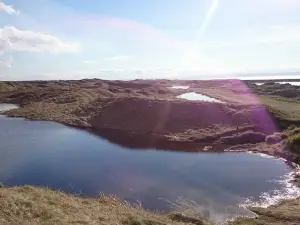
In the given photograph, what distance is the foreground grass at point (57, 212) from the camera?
51.8 feet

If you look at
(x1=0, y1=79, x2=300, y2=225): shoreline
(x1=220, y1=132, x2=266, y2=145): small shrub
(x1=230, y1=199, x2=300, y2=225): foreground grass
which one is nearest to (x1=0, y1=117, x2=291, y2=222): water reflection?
(x1=230, y1=199, x2=300, y2=225): foreground grass

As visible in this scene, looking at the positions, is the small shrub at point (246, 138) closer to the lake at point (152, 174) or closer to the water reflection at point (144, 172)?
the lake at point (152, 174)

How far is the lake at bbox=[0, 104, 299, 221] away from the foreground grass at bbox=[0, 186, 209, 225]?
604 centimetres

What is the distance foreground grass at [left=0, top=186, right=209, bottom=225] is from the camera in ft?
51.8

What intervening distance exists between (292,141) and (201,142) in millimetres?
12684

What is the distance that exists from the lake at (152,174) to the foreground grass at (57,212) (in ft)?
19.8

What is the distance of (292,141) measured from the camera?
1606 inches

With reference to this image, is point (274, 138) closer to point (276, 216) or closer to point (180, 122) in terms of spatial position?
point (180, 122)

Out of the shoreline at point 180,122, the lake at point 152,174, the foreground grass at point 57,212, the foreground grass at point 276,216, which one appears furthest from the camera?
the shoreline at point 180,122

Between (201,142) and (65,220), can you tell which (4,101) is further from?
(65,220)

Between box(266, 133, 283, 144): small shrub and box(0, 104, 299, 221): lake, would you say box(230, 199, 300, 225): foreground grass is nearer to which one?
box(0, 104, 299, 221): lake

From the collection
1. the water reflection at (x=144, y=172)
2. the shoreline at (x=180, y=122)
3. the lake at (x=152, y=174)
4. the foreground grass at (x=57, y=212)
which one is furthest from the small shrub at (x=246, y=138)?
the foreground grass at (x=57, y=212)

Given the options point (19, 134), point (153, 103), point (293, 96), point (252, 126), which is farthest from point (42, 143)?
point (293, 96)

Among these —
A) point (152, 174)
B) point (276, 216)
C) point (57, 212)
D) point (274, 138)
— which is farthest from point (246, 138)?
point (57, 212)
